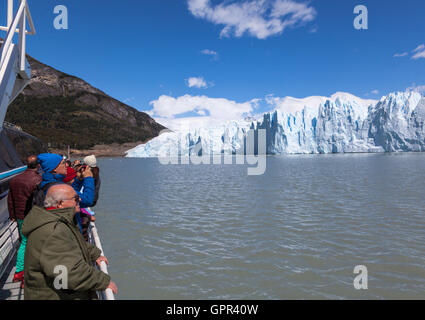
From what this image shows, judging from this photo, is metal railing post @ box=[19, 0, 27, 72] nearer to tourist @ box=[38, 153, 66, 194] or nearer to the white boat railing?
the white boat railing

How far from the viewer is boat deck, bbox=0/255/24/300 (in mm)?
3954

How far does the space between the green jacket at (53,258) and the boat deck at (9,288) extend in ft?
6.81

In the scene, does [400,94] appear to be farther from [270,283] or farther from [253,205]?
[270,283]

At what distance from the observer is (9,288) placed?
165 inches

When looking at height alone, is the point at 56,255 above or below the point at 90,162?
below

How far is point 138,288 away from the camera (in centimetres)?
641

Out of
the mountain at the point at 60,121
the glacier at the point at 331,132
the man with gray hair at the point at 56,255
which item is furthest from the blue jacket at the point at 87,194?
the mountain at the point at 60,121

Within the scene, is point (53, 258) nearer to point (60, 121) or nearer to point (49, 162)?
point (49, 162)

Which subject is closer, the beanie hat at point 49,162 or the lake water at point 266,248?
the beanie hat at point 49,162

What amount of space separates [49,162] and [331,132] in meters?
98.9

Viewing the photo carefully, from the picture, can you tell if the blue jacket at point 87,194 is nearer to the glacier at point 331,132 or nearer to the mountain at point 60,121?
the glacier at point 331,132

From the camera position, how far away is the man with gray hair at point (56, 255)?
227cm

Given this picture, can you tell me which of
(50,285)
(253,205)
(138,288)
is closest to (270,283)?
(138,288)

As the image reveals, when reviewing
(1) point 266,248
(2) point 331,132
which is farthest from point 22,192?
(2) point 331,132
